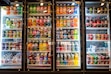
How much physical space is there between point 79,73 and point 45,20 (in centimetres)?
150

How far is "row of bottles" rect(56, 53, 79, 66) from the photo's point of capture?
4.46m

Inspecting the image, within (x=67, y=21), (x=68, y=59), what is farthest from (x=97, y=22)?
(x=68, y=59)

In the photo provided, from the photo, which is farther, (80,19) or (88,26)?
(88,26)

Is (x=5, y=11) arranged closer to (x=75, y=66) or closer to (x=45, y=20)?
(x=45, y=20)

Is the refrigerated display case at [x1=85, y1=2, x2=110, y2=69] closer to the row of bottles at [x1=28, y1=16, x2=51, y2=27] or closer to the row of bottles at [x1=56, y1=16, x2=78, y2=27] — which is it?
the row of bottles at [x1=56, y1=16, x2=78, y2=27]

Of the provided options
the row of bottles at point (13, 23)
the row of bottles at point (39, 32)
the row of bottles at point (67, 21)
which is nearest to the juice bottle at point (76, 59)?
the row of bottles at point (67, 21)

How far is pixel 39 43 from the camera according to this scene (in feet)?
14.8

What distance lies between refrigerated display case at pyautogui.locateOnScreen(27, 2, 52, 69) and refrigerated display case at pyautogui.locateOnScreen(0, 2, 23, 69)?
0.80 ft

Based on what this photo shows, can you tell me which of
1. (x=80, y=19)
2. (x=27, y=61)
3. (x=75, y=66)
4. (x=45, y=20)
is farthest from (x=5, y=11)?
(x=75, y=66)

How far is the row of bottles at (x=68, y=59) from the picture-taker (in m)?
4.46

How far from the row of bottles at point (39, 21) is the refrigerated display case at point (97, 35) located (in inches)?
37.7

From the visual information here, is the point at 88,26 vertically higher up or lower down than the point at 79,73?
higher up

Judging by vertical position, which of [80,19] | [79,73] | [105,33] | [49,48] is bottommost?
[79,73]

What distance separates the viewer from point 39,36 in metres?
4.47
